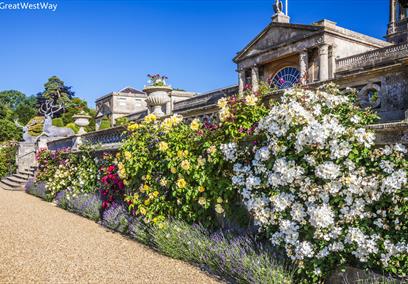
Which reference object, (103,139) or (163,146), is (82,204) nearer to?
(103,139)

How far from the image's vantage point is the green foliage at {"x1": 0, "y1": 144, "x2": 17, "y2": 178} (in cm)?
2019

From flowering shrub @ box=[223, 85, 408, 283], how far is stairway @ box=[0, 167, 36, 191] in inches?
556

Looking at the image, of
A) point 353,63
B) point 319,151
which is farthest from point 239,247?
point 353,63

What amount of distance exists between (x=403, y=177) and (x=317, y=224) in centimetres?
78

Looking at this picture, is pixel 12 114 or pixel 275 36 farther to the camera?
pixel 12 114

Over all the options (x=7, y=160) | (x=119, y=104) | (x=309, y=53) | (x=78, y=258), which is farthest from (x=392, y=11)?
(x=78, y=258)

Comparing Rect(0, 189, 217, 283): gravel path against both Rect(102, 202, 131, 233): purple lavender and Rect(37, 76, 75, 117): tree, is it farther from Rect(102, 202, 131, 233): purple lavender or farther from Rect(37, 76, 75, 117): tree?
Rect(37, 76, 75, 117): tree

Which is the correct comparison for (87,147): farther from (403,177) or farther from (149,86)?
(403,177)

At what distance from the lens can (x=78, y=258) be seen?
513 centimetres

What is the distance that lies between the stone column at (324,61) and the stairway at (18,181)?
49.1ft

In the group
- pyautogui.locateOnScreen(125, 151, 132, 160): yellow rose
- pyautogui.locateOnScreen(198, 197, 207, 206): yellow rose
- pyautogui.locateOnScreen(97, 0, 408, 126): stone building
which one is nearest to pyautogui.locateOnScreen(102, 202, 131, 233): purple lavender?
pyautogui.locateOnScreen(125, 151, 132, 160): yellow rose

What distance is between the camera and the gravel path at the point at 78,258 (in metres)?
4.33

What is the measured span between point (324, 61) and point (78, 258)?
18.1 m

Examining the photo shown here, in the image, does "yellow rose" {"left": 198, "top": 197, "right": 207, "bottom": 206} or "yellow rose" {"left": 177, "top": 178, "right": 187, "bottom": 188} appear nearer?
"yellow rose" {"left": 198, "top": 197, "right": 207, "bottom": 206}
